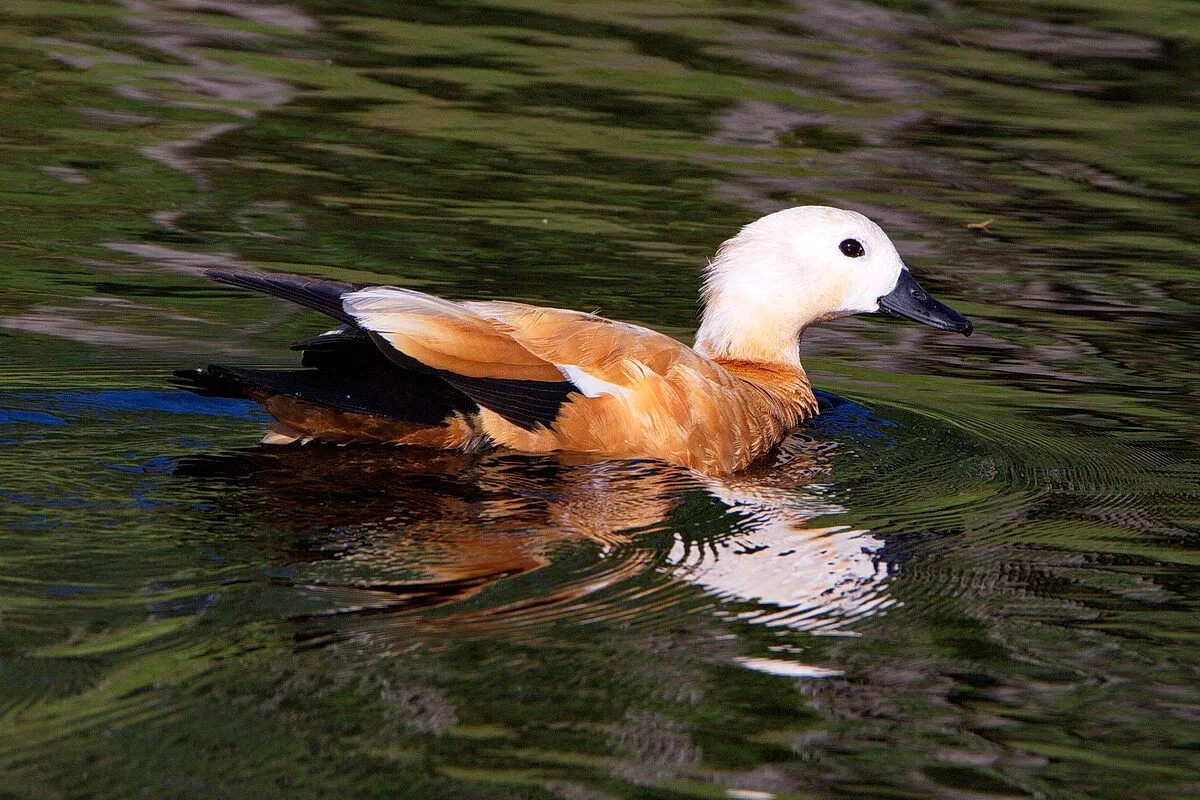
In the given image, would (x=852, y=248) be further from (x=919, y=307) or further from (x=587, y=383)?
(x=587, y=383)

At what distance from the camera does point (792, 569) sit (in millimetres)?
5184

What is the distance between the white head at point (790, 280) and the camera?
7.43 metres

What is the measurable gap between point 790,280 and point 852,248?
0.33m

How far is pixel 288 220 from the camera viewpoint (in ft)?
31.0

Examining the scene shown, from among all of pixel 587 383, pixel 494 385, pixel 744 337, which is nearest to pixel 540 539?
pixel 494 385

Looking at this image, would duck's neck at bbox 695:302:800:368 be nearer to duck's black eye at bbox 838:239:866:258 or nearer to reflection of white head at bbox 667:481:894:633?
duck's black eye at bbox 838:239:866:258

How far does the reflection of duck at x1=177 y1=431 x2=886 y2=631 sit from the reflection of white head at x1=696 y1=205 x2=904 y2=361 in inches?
43.1

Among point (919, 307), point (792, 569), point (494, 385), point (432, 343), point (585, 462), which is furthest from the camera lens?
point (919, 307)

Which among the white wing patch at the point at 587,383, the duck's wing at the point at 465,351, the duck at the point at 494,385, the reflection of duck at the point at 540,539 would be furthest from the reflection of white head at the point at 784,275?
the duck's wing at the point at 465,351

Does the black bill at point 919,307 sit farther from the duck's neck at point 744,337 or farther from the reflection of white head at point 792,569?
the reflection of white head at point 792,569

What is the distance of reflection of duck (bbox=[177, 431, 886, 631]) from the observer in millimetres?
4711

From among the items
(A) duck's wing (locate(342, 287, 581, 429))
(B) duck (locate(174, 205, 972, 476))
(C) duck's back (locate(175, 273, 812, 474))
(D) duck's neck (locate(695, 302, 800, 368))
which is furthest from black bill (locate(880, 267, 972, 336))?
(A) duck's wing (locate(342, 287, 581, 429))

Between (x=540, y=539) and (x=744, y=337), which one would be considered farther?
(x=744, y=337)

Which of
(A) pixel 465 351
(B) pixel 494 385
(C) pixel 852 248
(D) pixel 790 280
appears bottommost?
(B) pixel 494 385
